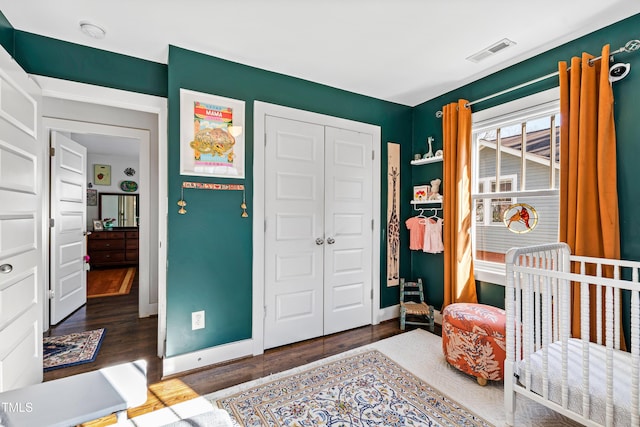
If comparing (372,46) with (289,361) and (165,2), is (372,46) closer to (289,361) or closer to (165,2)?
(165,2)

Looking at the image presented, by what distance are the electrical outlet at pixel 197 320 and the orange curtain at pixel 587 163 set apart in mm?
2601

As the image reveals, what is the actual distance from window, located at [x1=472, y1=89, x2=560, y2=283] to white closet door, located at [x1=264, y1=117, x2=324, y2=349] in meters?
1.51

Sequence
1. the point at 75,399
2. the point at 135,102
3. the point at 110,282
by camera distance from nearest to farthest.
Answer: the point at 75,399 → the point at 135,102 → the point at 110,282

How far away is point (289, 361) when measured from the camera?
7.60 feet

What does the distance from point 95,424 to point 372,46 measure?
3.00 metres

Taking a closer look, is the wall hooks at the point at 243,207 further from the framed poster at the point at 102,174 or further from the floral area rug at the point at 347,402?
the framed poster at the point at 102,174

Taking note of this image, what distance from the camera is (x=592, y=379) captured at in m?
1.37

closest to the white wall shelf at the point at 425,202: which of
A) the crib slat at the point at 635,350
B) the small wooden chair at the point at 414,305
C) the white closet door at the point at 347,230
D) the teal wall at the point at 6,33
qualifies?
the white closet door at the point at 347,230

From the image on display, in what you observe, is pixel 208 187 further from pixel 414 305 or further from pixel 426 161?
pixel 414 305

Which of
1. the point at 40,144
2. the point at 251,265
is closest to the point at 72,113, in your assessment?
the point at 40,144

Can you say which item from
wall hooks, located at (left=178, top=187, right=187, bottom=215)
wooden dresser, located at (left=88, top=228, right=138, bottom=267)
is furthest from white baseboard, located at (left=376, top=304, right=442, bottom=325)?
wooden dresser, located at (left=88, top=228, right=138, bottom=267)

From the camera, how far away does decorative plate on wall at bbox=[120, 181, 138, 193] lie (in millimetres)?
6332

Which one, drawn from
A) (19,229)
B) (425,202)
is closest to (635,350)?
(425,202)

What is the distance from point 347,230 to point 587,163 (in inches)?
73.3
